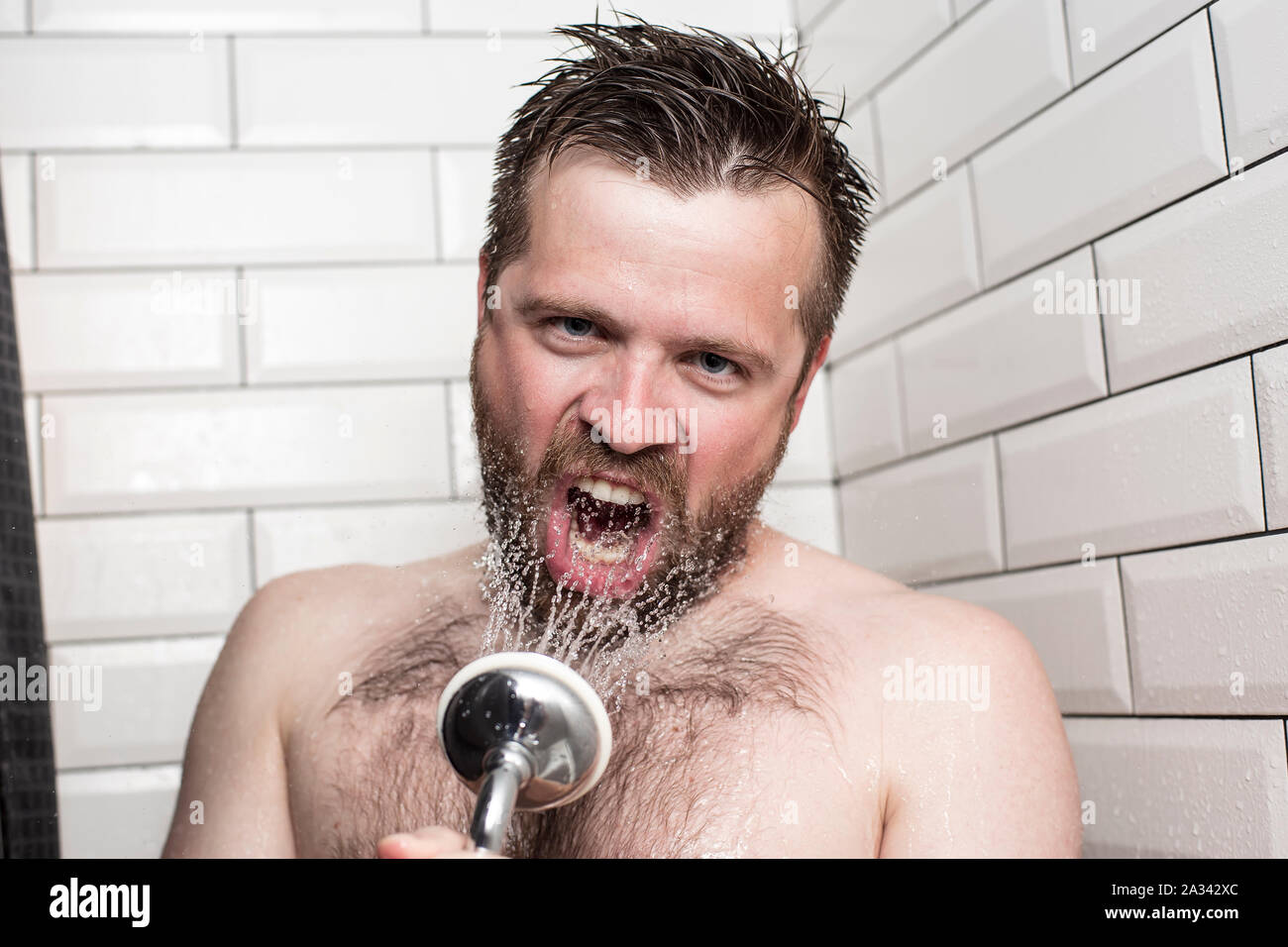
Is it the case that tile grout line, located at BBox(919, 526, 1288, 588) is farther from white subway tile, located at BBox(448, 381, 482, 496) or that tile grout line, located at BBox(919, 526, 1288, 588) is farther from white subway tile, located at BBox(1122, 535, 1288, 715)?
white subway tile, located at BBox(448, 381, 482, 496)

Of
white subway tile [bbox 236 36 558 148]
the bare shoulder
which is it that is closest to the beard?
the bare shoulder

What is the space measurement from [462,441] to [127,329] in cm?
43

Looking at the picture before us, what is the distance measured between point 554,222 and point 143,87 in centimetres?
77

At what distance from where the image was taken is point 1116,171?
96cm

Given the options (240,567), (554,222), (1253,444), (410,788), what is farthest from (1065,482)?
(240,567)

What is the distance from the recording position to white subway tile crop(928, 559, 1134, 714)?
3.22 ft

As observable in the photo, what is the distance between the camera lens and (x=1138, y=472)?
947 mm

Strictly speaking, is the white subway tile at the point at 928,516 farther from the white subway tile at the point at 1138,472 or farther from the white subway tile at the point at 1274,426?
the white subway tile at the point at 1274,426

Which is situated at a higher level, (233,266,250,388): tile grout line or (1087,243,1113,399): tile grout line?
(233,266,250,388): tile grout line

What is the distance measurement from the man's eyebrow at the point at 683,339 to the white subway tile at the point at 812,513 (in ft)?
1.82

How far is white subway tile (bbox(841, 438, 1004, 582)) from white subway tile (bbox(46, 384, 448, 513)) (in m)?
0.52

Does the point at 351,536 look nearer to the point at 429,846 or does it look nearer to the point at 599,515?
the point at 599,515

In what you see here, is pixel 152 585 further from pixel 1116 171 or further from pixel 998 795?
pixel 1116 171

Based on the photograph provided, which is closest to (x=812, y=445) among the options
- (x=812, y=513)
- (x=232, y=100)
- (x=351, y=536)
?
(x=812, y=513)
